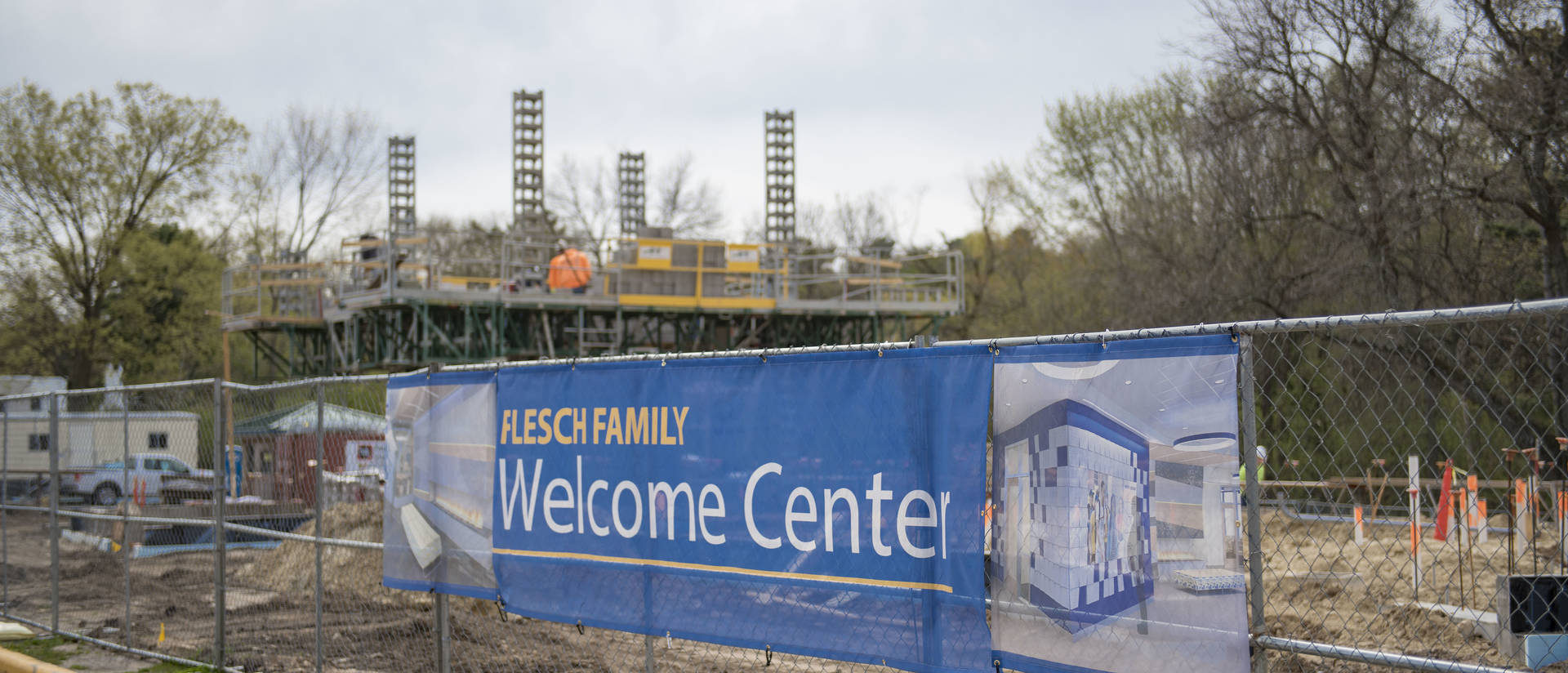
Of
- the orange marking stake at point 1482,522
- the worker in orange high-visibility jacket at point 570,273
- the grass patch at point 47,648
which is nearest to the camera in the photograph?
the orange marking stake at point 1482,522

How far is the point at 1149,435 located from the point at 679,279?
90.7 ft

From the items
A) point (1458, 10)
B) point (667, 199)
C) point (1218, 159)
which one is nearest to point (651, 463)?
point (1458, 10)

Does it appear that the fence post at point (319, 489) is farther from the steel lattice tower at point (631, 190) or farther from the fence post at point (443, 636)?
the steel lattice tower at point (631, 190)

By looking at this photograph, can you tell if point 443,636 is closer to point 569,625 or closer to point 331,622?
point 569,625

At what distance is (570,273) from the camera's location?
101 feet

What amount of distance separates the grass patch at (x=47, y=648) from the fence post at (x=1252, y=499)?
388 inches

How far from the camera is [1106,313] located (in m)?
34.7

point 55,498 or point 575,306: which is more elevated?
point 575,306

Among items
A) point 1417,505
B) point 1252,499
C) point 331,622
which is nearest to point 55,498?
point 331,622

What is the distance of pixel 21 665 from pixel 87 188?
3657 centimetres

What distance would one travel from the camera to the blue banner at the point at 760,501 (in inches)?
175

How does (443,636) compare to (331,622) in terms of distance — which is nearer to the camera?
(443,636)

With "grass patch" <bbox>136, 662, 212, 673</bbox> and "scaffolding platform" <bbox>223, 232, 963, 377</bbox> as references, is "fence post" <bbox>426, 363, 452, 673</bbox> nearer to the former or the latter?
"grass patch" <bbox>136, 662, 212, 673</bbox>

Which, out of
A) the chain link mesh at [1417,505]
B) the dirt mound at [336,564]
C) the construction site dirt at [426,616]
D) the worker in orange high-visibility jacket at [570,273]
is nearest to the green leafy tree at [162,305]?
the worker in orange high-visibility jacket at [570,273]
